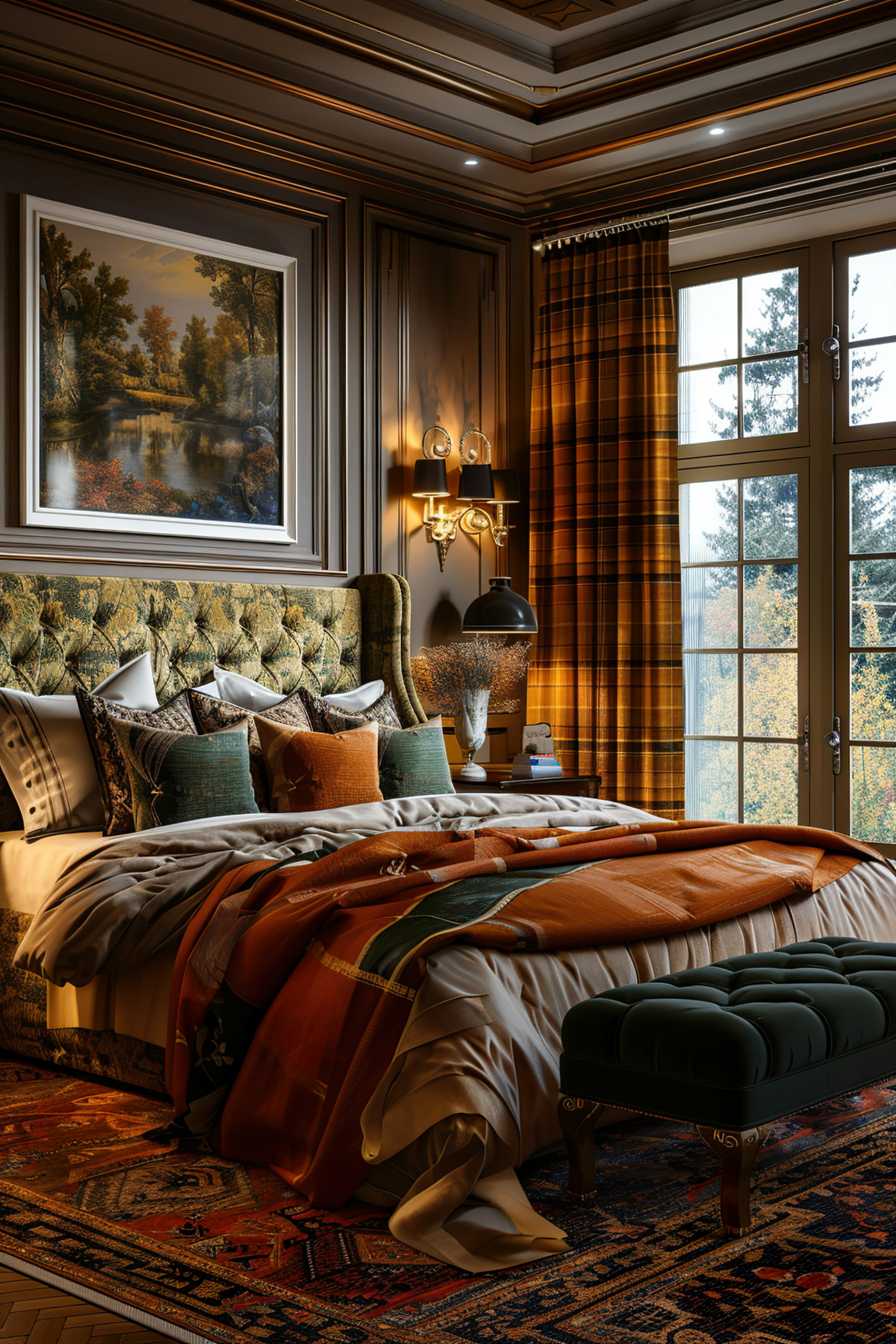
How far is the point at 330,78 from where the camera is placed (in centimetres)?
493

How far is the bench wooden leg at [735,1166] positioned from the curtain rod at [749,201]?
3880 millimetres

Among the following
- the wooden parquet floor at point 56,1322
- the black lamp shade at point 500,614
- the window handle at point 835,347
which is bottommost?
the wooden parquet floor at point 56,1322

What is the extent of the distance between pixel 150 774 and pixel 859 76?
349 centimetres

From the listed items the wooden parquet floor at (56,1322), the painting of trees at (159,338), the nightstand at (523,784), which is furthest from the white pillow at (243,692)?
the wooden parquet floor at (56,1322)

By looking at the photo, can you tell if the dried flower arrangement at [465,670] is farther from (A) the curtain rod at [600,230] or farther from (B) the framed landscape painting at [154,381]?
(A) the curtain rod at [600,230]

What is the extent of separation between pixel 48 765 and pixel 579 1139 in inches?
81.2

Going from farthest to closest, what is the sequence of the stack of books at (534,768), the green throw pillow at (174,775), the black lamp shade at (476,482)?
the black lamp shade at (476,482) < the stack of books at (534,768) < the green throw pillow at (174,775)

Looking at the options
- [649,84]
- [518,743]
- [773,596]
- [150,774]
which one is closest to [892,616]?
[773,596]

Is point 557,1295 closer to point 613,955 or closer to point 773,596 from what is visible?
point 613,955

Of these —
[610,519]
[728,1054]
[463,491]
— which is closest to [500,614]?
[463,491]

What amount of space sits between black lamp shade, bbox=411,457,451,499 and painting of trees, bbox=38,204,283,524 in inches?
26.7

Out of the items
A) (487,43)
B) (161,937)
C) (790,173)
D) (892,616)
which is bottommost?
(161,937)

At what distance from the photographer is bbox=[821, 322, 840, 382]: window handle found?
5539 millimetres

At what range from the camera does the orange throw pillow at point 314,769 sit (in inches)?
167
